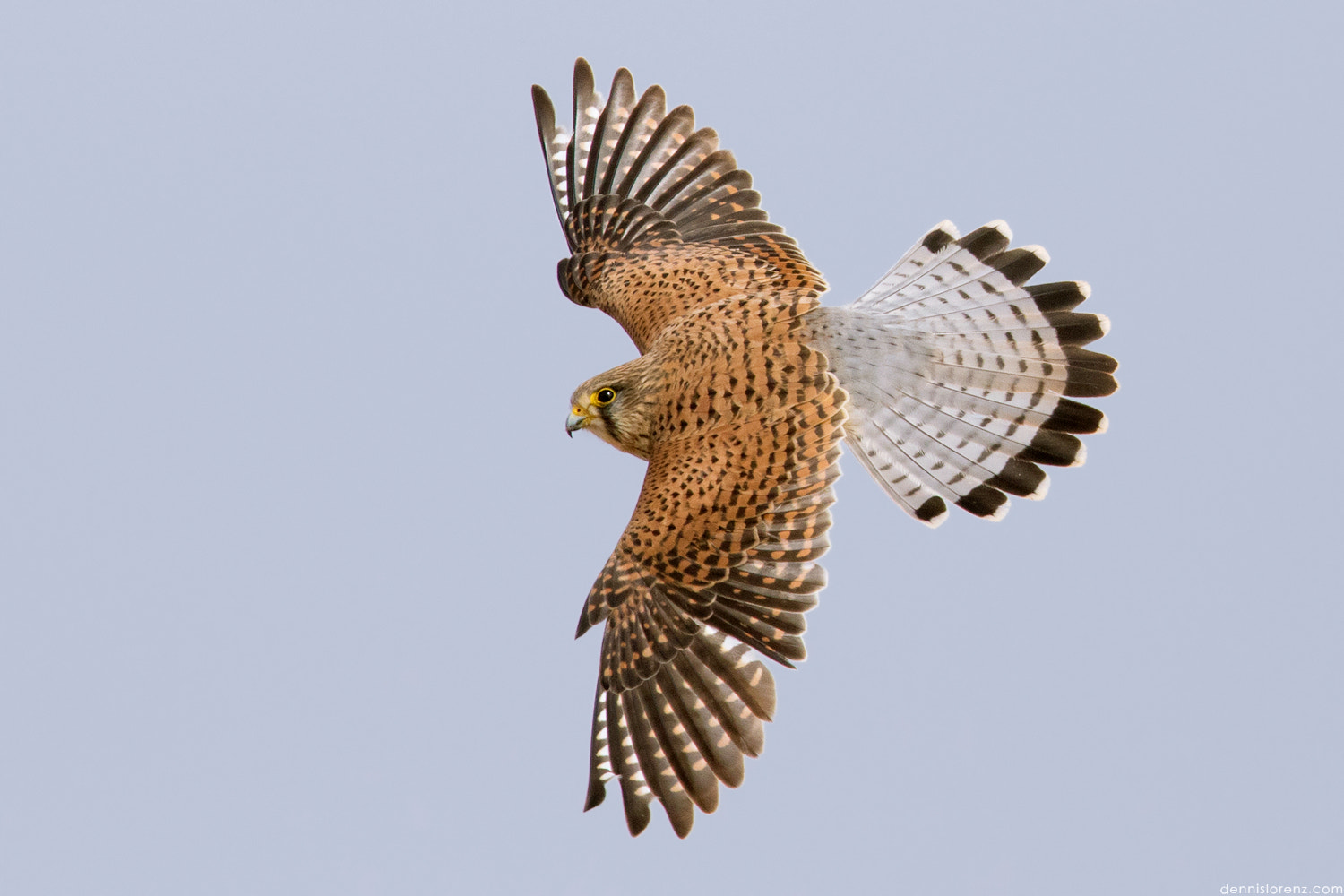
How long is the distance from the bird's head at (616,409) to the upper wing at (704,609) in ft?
1.31

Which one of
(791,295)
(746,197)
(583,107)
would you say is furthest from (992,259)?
(583,107)

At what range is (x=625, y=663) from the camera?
555 centimetres

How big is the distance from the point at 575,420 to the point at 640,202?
4.54ft

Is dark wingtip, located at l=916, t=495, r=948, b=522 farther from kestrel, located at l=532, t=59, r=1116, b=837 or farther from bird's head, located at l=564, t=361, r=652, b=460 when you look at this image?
bird's head, located at l=564, t=361, r=652, b=460

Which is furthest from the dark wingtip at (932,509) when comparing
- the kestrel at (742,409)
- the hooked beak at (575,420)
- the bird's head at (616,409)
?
the hooked beak at (575,420)

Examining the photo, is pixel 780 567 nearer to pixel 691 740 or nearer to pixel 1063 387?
pixel 691 740

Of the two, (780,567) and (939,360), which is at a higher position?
(939,360)

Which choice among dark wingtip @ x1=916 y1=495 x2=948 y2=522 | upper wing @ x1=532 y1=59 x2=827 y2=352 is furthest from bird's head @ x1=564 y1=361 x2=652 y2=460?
dark wingtip @ x1=916 y1=495 x2=948 y2=522

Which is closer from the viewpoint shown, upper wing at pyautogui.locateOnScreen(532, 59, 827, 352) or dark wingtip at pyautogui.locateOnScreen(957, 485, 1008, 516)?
dark wingtip at pyautogui.locateOnScreen(957, 485, 1008, 516)

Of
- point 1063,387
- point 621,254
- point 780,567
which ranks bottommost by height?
point 780,567

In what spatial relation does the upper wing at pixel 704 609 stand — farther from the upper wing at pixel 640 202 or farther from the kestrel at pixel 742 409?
the upper wing at pixel 640 202

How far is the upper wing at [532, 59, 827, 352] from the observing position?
21.7ft

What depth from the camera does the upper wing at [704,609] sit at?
541 centimetres

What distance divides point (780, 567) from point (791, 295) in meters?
1.26
